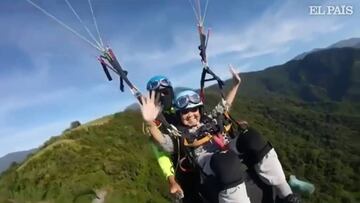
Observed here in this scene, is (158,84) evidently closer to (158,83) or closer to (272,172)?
(158,83)

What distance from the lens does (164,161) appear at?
21.9 ft

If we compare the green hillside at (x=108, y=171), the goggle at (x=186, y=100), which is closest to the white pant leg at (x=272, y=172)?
the goggle at (x=186, y=100)

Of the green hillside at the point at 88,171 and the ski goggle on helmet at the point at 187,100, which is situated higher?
the ski goggle on helmet at the point at 187,100

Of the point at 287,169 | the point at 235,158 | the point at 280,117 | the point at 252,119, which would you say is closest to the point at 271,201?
the point at 235,158

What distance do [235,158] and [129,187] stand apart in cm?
8193

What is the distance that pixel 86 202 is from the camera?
74.8 metres

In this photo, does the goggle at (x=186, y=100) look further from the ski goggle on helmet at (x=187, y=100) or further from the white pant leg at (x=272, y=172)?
the white pant leg at (x=272, y=172)

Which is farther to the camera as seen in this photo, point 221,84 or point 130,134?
point 130,134

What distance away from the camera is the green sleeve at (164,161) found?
6.53 metres

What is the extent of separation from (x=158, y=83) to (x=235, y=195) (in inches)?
99.5

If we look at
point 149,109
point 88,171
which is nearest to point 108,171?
point 88,171

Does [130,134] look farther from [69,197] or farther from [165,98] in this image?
[165,98]

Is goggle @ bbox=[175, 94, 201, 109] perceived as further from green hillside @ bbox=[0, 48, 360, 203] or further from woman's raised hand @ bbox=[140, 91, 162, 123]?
green hillside @ bbox=[0, 48, 360, 203]

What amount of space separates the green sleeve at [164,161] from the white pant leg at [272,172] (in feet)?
3.90
